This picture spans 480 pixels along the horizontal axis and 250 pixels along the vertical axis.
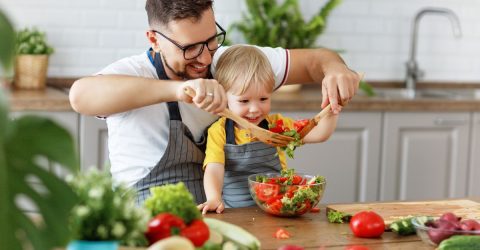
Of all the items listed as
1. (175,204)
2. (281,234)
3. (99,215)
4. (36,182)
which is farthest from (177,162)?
(36,182)

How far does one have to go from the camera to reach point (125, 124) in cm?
256

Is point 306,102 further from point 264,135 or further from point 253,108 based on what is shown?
point 264,135

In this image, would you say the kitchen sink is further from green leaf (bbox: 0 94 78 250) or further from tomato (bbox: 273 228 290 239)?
green leaf (bbox: 0 94 78 250)

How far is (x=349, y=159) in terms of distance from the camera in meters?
4.26

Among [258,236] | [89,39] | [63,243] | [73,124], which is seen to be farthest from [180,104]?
[89,39]

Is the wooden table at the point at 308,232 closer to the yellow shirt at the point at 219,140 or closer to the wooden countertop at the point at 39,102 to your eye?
the yellow shirt at the point at 219,140

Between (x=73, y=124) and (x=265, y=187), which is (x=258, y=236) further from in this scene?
(x=73, y=124)

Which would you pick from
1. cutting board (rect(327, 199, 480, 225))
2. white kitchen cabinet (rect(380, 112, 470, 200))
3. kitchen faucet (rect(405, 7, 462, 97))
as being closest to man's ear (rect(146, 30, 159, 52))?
cutting board (rect(327, 199, 480, 225))

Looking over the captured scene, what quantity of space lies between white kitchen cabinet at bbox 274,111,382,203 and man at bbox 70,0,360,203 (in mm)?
1474

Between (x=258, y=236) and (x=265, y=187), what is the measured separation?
0.23m

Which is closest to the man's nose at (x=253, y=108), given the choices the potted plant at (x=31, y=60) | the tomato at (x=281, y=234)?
the tomato at (x=281, y=234)

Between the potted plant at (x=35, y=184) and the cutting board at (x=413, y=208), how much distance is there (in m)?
1.30

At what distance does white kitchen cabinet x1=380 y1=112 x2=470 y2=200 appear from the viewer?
4.33 meters

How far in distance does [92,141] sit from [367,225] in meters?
1.99
